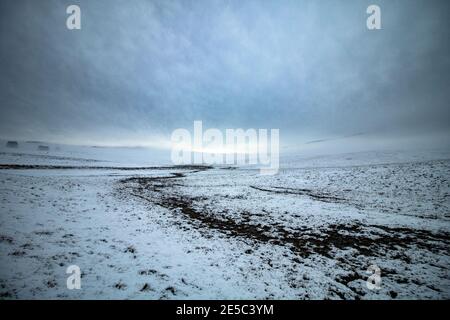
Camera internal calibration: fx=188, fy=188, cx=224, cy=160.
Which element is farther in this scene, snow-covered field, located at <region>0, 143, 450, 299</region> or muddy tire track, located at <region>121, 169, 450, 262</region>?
muddy tire track, located at <region>121, 169, 450, 262</region>

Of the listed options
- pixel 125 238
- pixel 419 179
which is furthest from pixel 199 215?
pixel 419 179

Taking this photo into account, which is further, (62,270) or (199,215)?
(199,215)

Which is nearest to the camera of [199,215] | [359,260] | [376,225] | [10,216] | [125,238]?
[359,260]

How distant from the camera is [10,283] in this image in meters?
4.58

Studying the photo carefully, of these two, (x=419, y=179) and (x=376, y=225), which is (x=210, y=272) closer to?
(x=376, y=225)

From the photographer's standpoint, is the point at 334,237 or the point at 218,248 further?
the point at 334,237

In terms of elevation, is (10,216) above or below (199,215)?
above

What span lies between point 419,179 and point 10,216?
3124 cm

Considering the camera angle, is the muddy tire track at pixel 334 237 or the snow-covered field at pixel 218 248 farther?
the muddy tire track at pixel 334 237

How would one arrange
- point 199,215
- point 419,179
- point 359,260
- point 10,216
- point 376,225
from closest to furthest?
1. point 359,260
2. point 10,216
3. point 376,225
4. point 199,215
5. point 419,179

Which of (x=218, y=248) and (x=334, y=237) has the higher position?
(x=218, y=248)

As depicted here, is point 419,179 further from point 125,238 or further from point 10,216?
point 10,216
